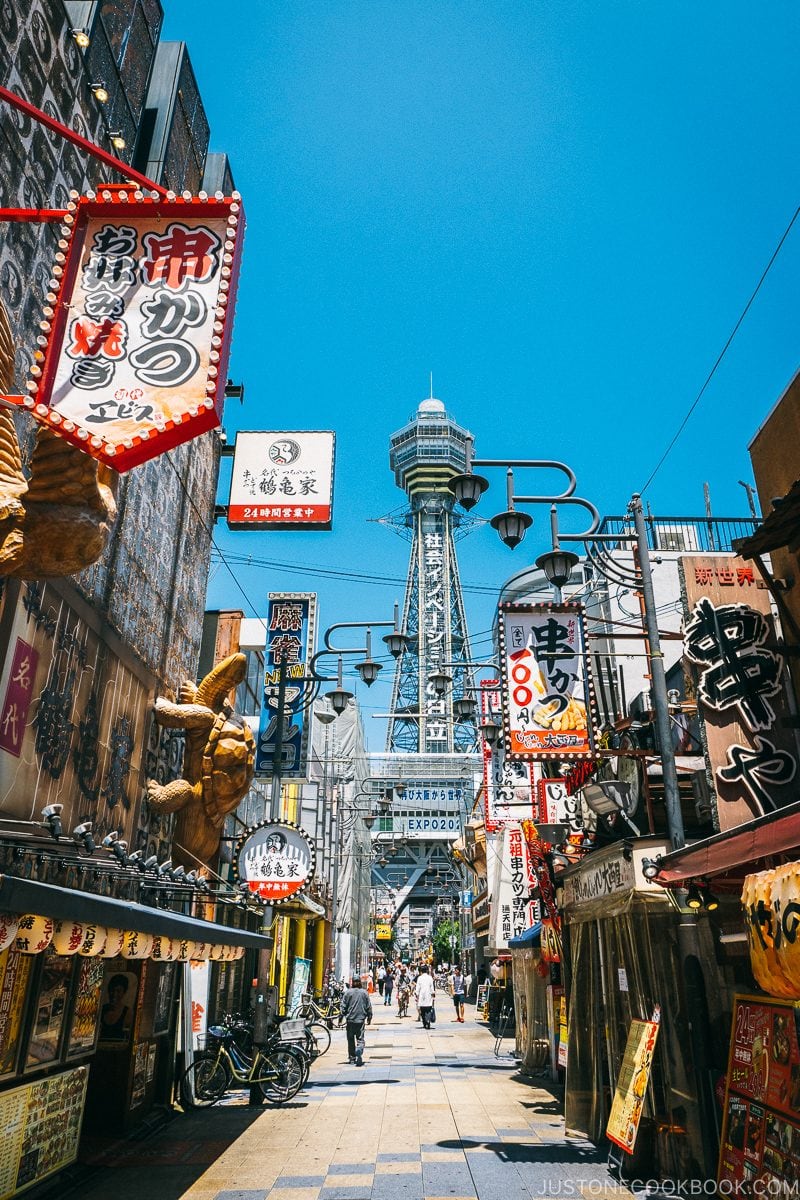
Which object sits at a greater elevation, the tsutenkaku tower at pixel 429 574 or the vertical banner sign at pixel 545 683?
the tsutenkaku tower at pixel 429 574

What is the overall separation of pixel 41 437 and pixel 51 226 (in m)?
3.13

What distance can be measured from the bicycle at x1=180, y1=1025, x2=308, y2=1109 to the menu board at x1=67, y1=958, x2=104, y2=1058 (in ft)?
10.8

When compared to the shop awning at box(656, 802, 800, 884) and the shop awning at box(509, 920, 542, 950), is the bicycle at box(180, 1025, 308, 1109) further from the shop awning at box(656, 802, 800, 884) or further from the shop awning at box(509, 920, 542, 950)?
the shop awning at box(656, 802, 800, 884)

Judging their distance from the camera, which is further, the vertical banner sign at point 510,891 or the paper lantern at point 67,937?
the vertical banner sign at point 510,891

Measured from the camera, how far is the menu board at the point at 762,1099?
19.6 ft

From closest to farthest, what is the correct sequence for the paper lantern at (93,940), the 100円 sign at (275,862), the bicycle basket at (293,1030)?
A: the paper lantern at (93,940) → the 100円 sign at (275,862) → the bicycle basket at (293,1030)

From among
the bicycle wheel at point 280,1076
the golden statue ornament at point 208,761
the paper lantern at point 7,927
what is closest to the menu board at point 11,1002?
the paper lantern at point 7,927

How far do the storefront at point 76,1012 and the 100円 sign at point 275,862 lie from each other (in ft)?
4.82

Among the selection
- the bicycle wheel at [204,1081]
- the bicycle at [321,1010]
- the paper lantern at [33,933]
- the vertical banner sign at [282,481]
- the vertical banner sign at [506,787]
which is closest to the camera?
the paper lantern at [33,933]

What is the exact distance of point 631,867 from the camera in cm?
909

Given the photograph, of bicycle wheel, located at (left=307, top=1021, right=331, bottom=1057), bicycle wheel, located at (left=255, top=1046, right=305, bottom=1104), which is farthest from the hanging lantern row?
bicycle wheel, located at (left=307, top=1021, right=331, bottom=1057)

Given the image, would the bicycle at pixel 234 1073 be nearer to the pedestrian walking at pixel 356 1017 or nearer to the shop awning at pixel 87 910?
the pedestrian walking at pixel 356 1017

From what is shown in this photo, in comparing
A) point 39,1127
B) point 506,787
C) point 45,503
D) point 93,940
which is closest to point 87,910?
point 93,940

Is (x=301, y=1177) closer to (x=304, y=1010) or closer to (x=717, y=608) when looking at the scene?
(x=717, y=608)
